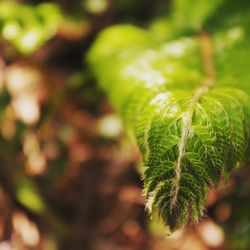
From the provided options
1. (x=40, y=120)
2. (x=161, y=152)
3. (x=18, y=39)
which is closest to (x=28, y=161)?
(x=40, y=120)

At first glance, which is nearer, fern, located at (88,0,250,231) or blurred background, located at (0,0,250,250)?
fern, located at (88,0,250,231)

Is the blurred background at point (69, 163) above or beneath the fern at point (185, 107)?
beneath

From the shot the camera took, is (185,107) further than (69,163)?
No

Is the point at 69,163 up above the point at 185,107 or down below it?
below

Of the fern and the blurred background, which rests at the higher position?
the fern
